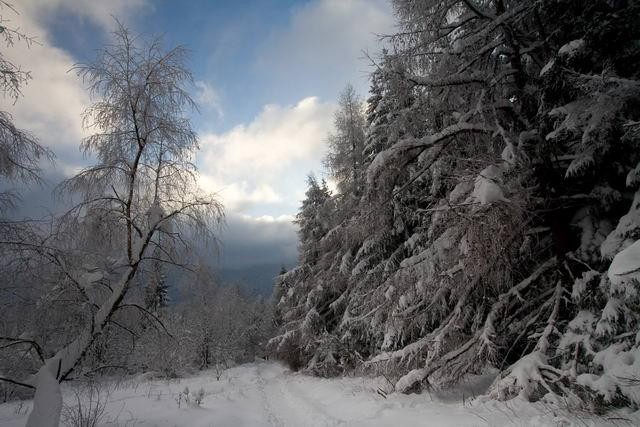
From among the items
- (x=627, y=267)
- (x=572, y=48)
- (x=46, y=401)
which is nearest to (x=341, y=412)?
(x=46, y=401)

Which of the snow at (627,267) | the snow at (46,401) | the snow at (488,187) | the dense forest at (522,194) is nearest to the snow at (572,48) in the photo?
the dense forest at (522,194)

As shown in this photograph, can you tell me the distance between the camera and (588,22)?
5.29m

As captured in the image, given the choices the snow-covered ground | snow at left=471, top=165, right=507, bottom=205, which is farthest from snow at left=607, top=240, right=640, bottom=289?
the snow-covered ground

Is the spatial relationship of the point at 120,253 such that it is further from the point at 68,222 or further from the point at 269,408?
the point at 269,408

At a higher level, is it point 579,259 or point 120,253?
point 120,253

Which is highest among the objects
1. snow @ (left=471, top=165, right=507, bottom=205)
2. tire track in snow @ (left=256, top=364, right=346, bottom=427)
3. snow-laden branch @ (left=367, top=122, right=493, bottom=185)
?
snow-laden branch @ (left=367, top=122, right=493, bottom=185)

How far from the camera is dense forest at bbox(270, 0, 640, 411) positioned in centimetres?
438

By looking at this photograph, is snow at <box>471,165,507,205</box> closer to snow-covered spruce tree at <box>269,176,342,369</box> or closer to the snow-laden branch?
the snow-laden branch

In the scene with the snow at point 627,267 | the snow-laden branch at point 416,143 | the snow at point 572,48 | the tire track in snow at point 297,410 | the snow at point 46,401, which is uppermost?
the snow at point 572,48

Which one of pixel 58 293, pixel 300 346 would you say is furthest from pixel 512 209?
pixel 300 346

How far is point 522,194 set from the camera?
477cm

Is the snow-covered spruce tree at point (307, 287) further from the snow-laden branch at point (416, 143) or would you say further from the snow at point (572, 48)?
the snow at point (572, 48)

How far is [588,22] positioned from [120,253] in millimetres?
8889

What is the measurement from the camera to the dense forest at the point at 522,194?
4.38 m
